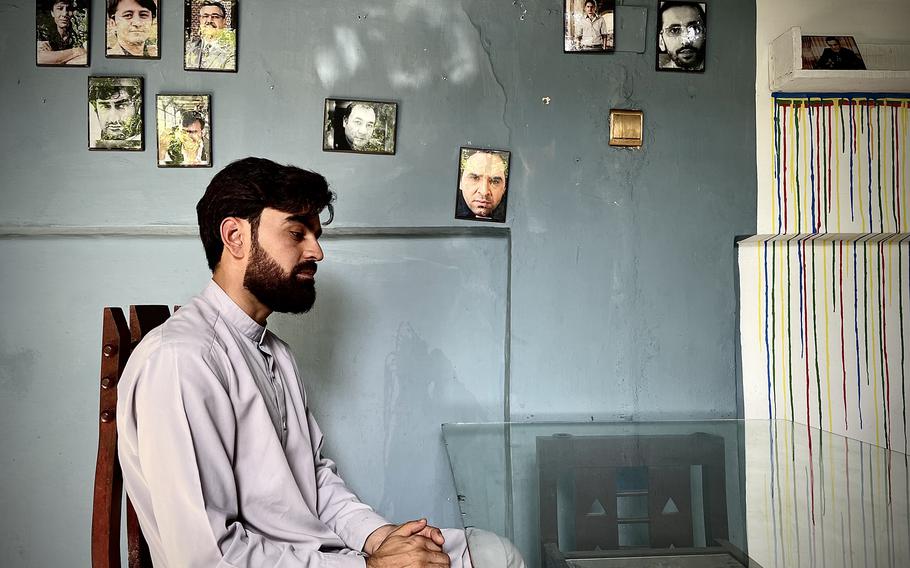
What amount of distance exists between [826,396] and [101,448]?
6.54 feet

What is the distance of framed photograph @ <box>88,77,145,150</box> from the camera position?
1934mm

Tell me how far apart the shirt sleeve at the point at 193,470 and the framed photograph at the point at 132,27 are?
4.02 ft

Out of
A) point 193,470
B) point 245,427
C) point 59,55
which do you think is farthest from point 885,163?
point 59,55

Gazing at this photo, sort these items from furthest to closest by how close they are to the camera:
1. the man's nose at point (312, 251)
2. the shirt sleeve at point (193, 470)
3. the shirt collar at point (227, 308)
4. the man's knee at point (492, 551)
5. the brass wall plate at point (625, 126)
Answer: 1. the brass wall plate at point (625, 126)
2. the man's nose at point (312, 251)
3. the shirt collar at point (227, 308)
4. the shirt sleeve at point (193, 470)
5. the man's knee at point (492, 551)

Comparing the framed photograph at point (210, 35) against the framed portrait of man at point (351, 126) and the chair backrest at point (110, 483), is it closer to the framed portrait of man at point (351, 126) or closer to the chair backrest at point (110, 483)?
the framed portrait of man at point (351, 126)

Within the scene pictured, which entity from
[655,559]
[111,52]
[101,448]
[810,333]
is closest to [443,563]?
[655,559]

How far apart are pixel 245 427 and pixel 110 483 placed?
0.74 ft

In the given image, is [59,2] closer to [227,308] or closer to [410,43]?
[410,43]

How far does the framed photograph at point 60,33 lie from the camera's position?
1929mm

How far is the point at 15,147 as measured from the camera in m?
1.93

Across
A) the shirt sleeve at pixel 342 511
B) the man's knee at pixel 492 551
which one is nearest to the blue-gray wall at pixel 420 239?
the shirt sleeve at pixel 342 511

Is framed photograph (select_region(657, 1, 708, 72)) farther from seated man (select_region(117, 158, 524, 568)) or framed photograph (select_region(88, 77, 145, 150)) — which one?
framed photograph (select_region(88, 77, 145, 150))

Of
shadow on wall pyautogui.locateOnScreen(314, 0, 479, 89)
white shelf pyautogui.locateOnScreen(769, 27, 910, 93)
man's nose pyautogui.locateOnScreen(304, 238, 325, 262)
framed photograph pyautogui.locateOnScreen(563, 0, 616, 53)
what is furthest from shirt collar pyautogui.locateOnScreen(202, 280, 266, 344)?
white shelf pyautogui.locateOnScreen(769, 27, 910, 93)

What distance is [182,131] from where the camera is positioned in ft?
6.40
